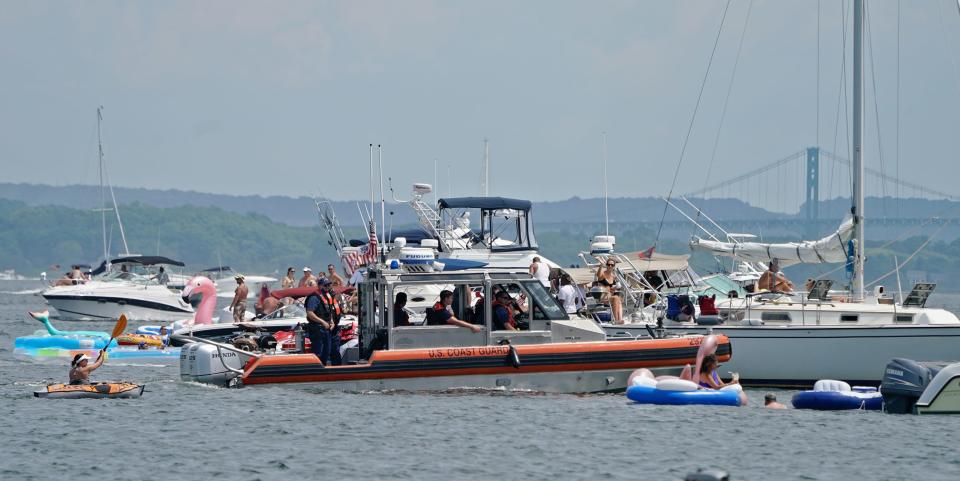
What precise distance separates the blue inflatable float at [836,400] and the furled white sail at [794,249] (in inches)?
281

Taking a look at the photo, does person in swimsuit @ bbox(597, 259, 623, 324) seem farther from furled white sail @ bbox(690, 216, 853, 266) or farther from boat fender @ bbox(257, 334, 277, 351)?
boat fender @ bbox(257, 334, 277, 351)

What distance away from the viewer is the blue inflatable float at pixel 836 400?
72.3ft

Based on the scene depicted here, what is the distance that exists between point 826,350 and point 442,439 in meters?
8.31

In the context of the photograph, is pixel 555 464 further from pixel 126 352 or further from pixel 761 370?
pixel 126 352

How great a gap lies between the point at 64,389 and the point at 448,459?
7.69 m

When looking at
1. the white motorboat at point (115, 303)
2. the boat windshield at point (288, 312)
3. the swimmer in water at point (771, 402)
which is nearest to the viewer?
the swimmer in water at point (771, 402)

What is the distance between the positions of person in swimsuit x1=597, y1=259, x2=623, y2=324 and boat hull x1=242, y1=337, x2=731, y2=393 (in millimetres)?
4878

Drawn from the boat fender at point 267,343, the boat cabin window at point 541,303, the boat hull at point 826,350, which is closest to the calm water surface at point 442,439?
the boat cabin window at point 541,303

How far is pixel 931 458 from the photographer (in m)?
17.8

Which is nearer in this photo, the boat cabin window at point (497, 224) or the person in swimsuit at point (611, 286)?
the person in swimsuit at point (611, 286)

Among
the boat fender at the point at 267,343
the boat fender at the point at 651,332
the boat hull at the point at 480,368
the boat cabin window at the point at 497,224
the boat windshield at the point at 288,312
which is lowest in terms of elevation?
the boat hull at the point at 480,368

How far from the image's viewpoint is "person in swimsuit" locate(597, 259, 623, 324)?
27.1m

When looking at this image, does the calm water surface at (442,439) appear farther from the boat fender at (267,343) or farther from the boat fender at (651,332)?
the boat fender at (267,343)

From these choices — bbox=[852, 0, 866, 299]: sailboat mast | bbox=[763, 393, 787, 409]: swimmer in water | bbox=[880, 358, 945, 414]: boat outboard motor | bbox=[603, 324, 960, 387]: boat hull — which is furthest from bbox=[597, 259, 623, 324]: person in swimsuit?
bbox=[880, 358, 945, 414]: boat outboard motor
